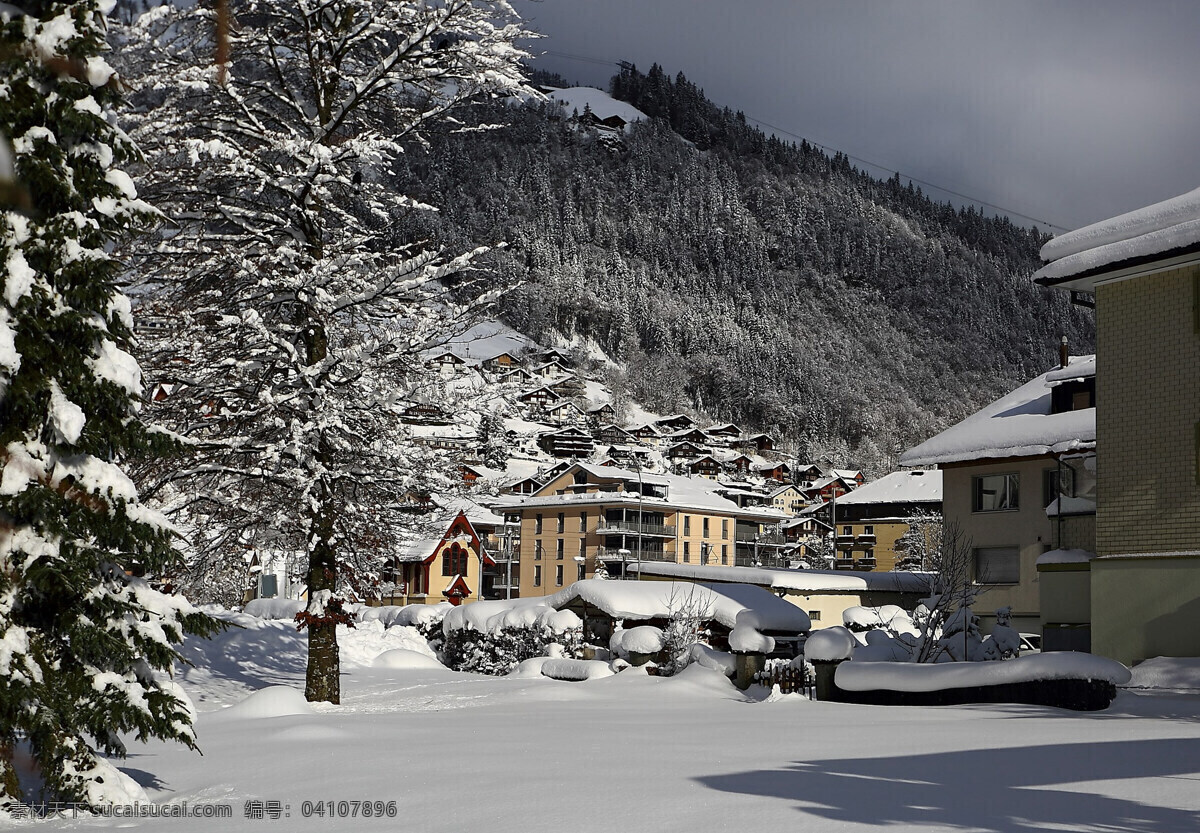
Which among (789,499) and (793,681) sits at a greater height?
(789,499)

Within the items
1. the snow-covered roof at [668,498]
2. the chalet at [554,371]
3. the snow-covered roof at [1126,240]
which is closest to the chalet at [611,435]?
the chalet at [554,371]

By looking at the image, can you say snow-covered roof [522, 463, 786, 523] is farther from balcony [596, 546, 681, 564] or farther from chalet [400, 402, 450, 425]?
chalet [400, 402, 450, 425]

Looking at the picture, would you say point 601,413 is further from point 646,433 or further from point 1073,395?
point 1073,395

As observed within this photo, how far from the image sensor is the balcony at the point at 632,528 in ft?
255

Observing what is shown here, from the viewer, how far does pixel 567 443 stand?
13875 cm

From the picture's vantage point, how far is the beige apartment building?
80250 mm

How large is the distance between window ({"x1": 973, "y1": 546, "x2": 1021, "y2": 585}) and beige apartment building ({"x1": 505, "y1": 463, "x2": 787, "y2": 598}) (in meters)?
36.2

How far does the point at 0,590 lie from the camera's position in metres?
9.00

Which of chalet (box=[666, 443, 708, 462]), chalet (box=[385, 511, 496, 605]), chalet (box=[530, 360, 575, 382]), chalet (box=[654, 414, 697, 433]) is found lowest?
chalet (box=[385, 511, 496, 605])

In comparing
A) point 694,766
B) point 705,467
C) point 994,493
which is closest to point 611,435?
point 705,467

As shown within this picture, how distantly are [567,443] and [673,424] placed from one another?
30.6 metres

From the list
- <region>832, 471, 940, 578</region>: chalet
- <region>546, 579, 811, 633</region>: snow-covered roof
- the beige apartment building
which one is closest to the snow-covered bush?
<region>546, 579, 811, 633</region>: snow-covered roof

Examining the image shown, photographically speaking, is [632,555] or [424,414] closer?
[424,414]

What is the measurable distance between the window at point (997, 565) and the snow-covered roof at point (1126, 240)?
18.7 metres
